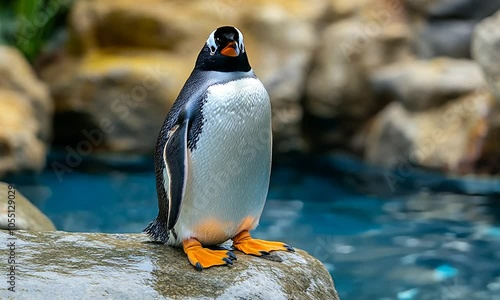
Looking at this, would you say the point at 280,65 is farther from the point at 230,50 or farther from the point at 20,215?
the point at 230,50

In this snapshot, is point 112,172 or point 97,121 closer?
point 112,172

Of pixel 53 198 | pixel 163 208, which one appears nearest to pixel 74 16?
pixel 53 198

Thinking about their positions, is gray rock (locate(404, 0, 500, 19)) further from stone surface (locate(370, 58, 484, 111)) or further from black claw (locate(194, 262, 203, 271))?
black claw (locate(194, 262, 203, 271))

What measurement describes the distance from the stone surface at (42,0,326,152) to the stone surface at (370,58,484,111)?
1.01 m

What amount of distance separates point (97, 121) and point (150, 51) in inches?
40.5

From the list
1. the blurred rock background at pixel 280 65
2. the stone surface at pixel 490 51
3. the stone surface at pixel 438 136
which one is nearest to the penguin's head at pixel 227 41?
the stone surface at pixel 490 51

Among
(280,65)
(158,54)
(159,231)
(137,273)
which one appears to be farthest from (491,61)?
(137,273)

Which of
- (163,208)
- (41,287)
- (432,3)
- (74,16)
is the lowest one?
(41,287)

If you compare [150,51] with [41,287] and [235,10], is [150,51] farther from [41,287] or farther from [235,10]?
[41,287]

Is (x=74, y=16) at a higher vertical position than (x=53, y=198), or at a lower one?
higher

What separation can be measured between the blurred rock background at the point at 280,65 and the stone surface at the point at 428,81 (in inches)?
0.6

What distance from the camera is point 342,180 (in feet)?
25.0

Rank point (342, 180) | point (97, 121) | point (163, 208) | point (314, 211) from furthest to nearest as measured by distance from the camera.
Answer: point (97, 121), point (342, 180), point (314, 211), point (163, 208)

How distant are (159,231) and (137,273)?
401 mm
